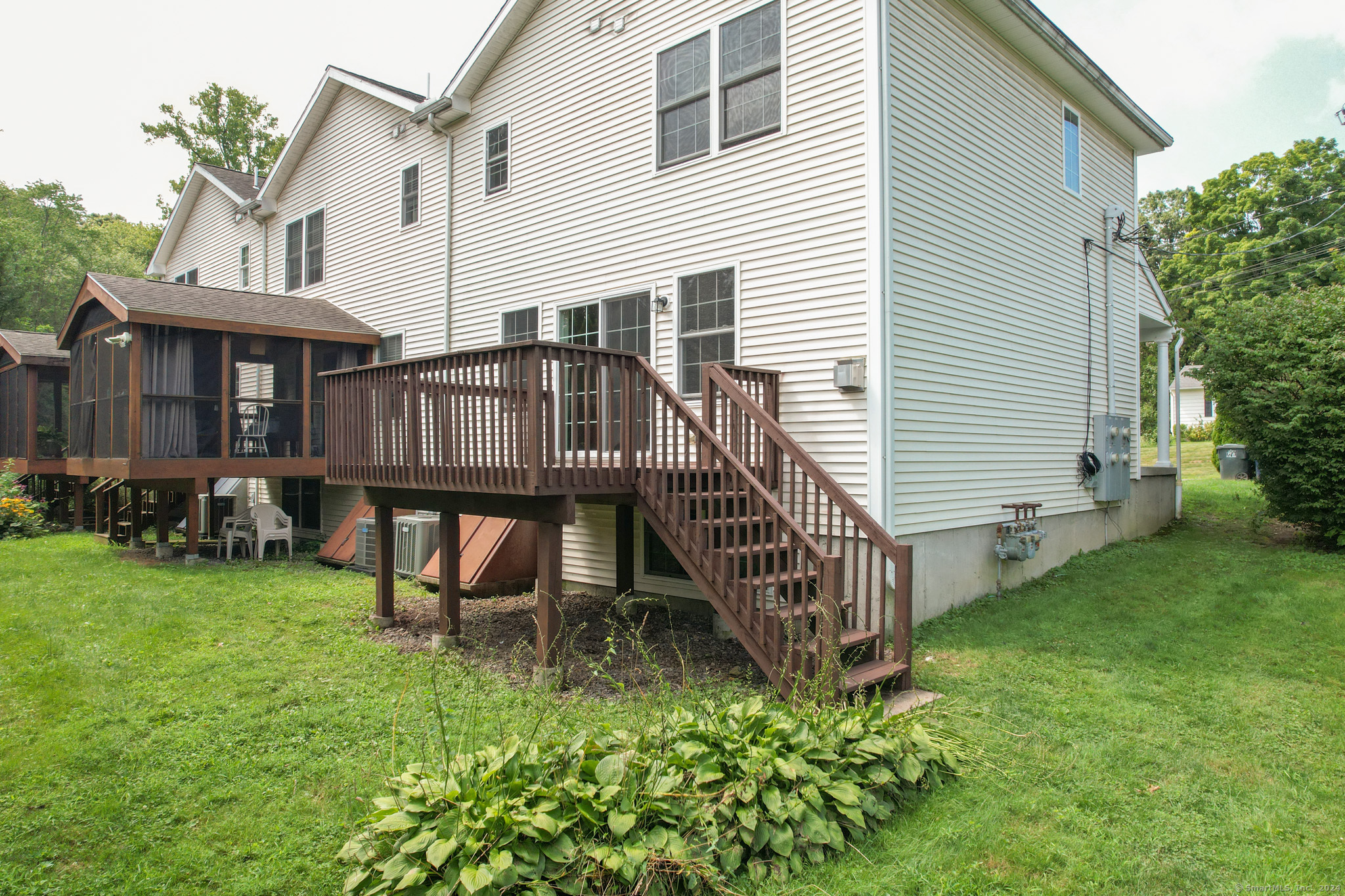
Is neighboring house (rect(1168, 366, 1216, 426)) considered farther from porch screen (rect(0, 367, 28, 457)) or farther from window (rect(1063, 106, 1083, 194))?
porch screen (rect(0, 367, 28, 457))

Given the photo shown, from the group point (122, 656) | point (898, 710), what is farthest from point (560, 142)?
point (898, 710)

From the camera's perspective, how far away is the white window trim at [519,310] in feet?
32.2

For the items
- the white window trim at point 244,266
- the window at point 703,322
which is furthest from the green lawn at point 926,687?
the white window trim at point 244,266

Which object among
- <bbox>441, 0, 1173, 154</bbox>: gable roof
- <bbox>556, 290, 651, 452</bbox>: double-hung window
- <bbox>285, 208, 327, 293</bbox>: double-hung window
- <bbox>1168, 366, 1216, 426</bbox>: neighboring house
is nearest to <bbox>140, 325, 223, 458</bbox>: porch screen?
<bbox>285, 208, 327, 293</bbox>: double-hung window

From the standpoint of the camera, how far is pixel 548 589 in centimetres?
564

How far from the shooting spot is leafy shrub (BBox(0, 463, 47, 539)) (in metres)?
13.6

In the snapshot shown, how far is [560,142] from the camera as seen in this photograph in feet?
31.6

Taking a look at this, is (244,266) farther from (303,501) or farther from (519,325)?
(519,325)

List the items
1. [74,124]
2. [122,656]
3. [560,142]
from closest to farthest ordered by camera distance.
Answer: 1. [122,656]
2. [560,142]
3. [74,124]

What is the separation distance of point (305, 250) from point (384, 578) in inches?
379

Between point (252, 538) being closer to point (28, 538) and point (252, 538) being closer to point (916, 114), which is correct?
point (28, 538)

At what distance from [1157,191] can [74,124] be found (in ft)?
169

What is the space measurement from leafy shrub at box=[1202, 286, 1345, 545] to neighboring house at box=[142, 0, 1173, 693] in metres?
1.33

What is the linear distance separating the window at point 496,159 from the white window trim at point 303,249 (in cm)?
498
